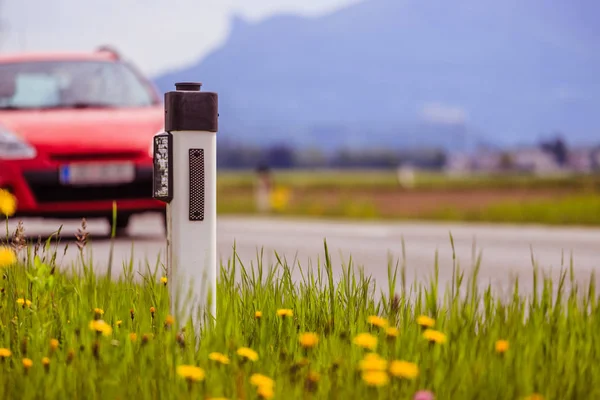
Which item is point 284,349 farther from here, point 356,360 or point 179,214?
point 179,214

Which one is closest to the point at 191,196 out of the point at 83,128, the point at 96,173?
the point at 96,173

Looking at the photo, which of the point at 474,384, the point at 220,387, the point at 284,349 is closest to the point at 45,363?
the point at 220,387

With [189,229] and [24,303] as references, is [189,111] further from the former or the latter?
[24,303]

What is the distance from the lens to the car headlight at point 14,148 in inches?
341

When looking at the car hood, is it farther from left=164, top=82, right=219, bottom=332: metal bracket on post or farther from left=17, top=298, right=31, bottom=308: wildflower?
left=164, top=82, right=219, bottom=332: metal bracket on post

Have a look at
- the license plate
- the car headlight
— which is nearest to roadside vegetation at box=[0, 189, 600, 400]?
the license plate

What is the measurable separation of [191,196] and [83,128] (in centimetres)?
563

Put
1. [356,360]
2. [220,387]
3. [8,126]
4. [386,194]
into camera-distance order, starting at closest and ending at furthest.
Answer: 1. [220,387]
2. [356,360]
3. [8,126]
4. [386,194]

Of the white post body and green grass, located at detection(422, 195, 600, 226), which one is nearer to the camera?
the white post body

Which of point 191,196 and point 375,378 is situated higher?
point 191,196

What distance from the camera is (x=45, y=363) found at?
3.07 metres

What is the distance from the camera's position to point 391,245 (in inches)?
410

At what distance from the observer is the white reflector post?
347cm

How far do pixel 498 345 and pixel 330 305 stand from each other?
118 cm
